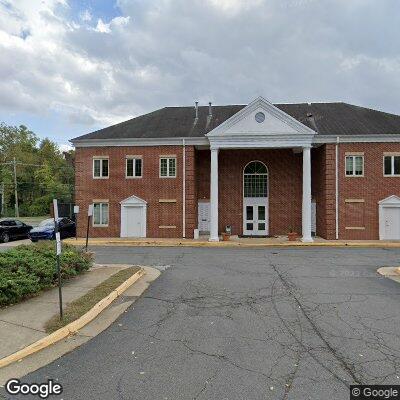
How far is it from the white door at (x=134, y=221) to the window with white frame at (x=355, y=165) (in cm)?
1412

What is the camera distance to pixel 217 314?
7.46m

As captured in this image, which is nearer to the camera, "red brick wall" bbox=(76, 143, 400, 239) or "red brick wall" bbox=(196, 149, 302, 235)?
"red brick wall" bbox=(76, 143, 400, 239)

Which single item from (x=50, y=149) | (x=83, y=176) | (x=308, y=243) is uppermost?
(x=50, y=149)

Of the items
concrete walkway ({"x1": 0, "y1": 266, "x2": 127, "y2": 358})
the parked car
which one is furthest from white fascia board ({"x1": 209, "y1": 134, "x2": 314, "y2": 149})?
concrete walkway ({"x1": 0, "y1": 266, "x2": 127, "y2": 358})

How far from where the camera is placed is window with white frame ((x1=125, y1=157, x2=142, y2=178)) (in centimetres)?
2511

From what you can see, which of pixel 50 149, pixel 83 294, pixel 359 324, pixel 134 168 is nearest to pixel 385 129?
pixel 134 168

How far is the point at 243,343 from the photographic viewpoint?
232 inches

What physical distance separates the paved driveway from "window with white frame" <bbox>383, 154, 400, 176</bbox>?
14.9 metres

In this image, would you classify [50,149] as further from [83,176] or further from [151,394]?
[151,394]

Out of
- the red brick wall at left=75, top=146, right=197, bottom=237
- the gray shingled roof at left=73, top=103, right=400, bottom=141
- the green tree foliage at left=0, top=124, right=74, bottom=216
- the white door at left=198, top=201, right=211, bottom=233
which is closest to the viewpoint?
the gray shingled roof at left=73, top=103, right=400, bottom=141

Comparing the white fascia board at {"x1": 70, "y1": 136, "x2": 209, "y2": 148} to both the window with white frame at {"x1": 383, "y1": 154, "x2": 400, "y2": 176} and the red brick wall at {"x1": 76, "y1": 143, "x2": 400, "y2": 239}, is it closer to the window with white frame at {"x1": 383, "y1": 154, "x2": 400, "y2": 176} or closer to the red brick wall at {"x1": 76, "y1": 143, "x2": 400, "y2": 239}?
the red brick wall at {"x1": 76, "y1": 143, "x2": 400, "y2": 239}

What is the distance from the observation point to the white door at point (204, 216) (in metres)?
26.7

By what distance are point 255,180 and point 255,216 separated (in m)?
2.65

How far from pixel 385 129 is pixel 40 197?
61279 millimetres
